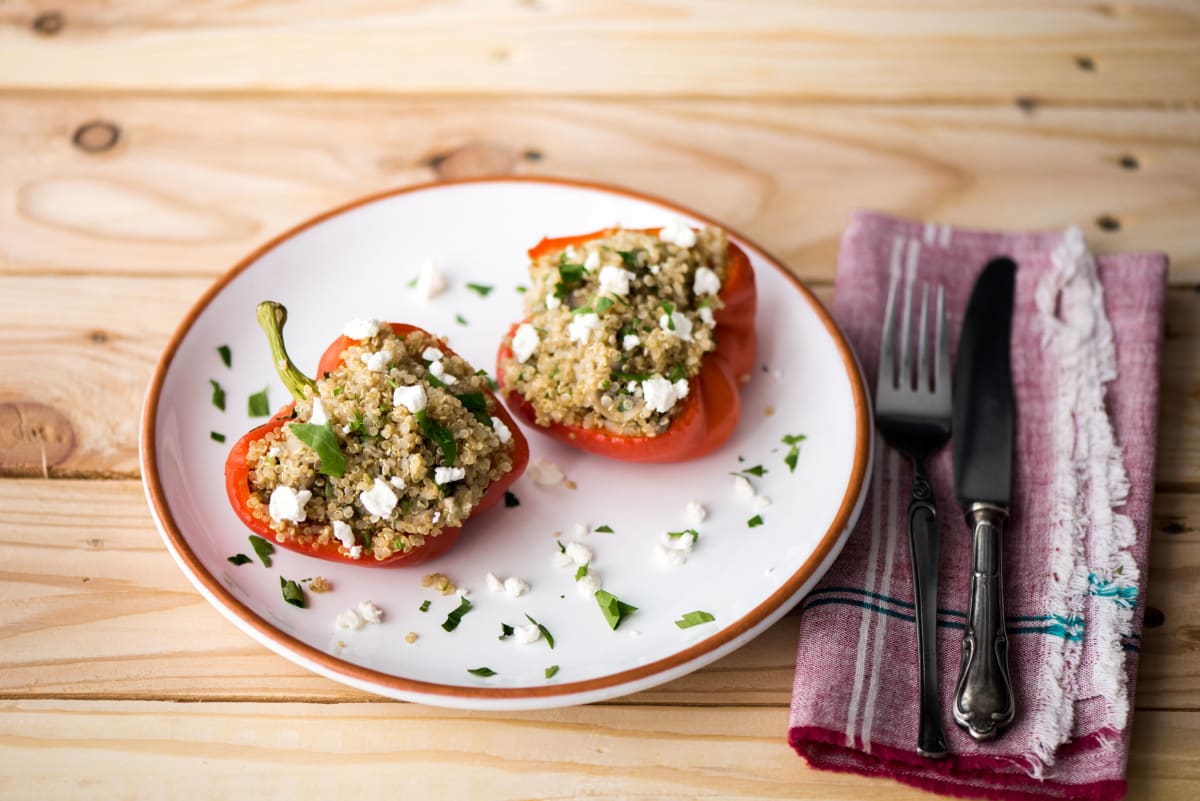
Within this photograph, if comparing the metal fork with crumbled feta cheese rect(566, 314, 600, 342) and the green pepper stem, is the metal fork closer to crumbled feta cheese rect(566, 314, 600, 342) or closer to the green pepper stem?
crumbled feta cheese rect(566, 314, 600, 342)

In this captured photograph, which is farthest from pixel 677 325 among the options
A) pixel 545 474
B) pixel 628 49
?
pixel 628 49

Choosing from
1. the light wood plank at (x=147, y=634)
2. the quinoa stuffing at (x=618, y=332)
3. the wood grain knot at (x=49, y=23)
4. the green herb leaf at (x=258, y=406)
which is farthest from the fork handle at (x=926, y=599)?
the wood grain knot at (x=49, y=23)

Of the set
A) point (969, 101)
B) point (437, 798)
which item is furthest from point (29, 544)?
point (969, 101)

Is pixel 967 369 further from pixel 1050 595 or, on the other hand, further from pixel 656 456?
pixel 656 456

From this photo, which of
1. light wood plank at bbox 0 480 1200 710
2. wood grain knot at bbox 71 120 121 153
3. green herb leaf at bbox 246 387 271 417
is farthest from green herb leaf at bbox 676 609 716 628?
wood grain knot at bbox 71 120 121 153

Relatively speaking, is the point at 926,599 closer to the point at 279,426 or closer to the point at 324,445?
the point at 324,445

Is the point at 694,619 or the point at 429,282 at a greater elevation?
the point at 429,282
